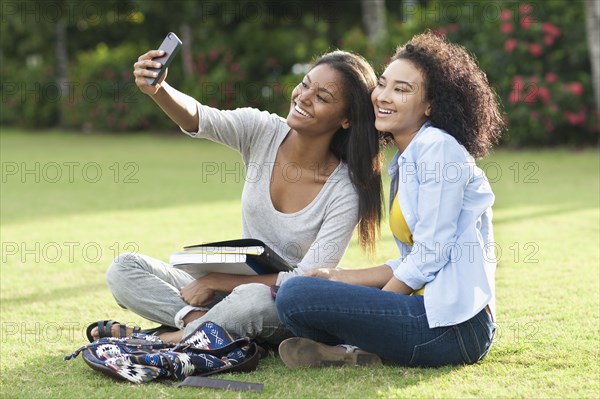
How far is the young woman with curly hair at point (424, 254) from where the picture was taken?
12.2 feet

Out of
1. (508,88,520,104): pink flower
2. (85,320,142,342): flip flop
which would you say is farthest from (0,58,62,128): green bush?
(85,320,142,342): flip flop

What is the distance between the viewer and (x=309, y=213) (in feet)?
14.5

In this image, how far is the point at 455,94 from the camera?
153 inches

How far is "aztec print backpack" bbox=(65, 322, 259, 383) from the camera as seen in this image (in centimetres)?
378

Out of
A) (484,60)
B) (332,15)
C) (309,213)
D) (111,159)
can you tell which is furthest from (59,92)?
(309,213)

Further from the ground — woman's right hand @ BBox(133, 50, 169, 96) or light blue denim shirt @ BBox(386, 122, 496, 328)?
woman's right hand @ BBox(133, 50, 169, 96)

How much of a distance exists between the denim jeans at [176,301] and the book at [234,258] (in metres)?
0.10

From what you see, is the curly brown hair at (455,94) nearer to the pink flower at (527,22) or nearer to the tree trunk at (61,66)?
the pink flower at (527,22)

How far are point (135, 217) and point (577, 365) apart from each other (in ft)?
18.9

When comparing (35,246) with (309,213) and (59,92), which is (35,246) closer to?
(309,213)

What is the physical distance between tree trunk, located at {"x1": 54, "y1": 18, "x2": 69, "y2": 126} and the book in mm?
19643

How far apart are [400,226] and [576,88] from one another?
10.9 metres

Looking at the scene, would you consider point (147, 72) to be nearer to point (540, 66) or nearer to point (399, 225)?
point (399, 225)

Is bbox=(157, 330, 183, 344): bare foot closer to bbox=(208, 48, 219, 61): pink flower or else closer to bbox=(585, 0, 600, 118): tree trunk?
bbox=(585, 0, 600, 118): tree trunk
